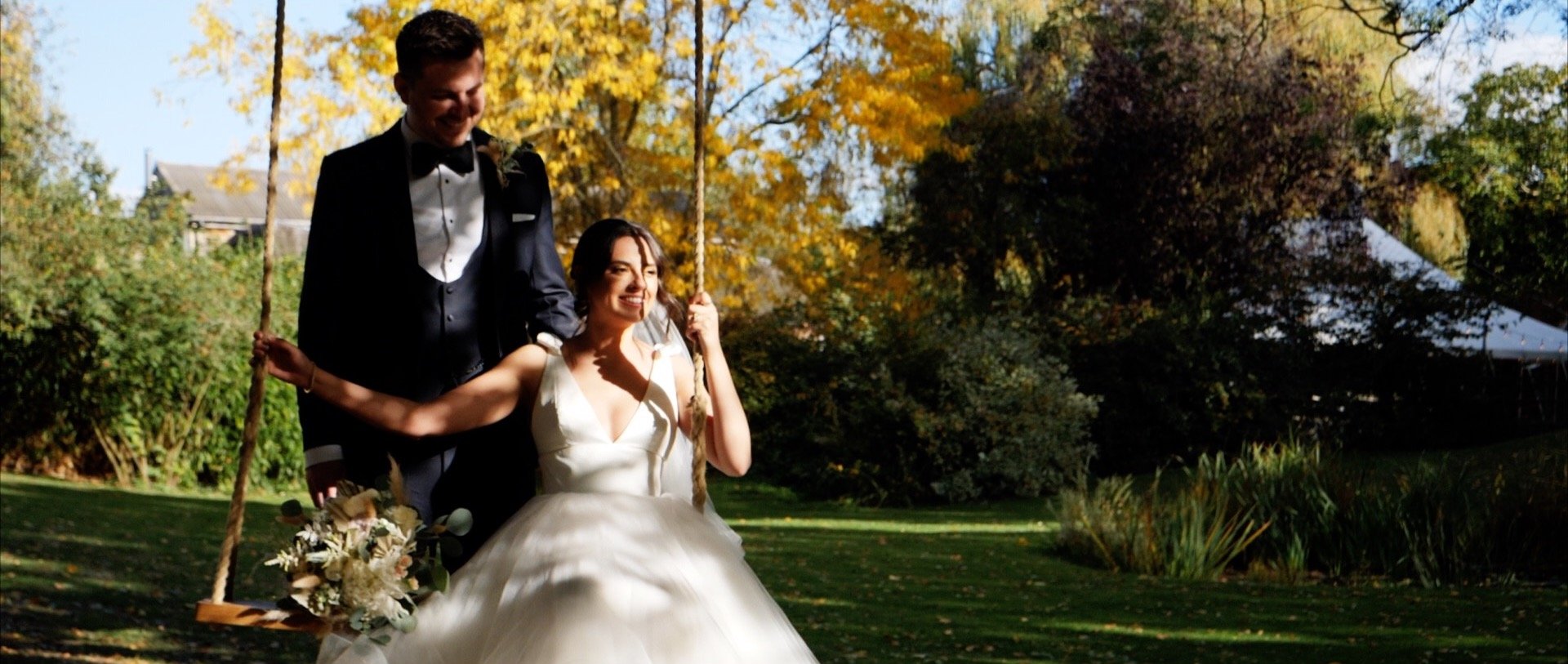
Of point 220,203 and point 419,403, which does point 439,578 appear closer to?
point 419,403

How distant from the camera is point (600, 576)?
3.35 metres

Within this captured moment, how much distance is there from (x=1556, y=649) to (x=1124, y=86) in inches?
534

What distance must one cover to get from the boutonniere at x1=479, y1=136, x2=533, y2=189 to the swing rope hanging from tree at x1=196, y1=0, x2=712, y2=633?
43cm

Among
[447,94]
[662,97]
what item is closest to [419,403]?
[447,94]

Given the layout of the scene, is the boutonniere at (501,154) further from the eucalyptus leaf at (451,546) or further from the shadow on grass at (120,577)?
the shadow on grass at (120,577)

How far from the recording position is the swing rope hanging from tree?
334cm

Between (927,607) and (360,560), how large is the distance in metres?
6.23

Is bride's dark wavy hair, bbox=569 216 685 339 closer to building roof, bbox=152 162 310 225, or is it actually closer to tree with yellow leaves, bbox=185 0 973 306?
tree with yellow leaves, bbox=185 0 973 306

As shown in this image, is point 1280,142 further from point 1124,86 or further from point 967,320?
point 967,320

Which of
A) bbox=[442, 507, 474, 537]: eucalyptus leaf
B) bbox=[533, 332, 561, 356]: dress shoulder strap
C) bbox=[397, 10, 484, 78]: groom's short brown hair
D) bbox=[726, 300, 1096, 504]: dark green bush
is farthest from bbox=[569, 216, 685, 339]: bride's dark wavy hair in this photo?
bbox=[726, 300, 1096, 504]: dark green bush

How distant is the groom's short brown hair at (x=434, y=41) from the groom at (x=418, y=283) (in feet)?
0.30

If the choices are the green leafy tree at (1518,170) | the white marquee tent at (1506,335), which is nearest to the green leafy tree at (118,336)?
the green leafy tree at (1518,170)

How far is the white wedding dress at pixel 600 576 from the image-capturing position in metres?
3.26

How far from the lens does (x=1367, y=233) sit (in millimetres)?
22453
